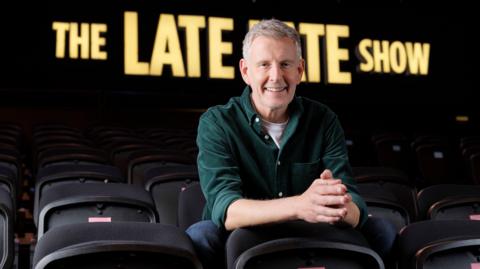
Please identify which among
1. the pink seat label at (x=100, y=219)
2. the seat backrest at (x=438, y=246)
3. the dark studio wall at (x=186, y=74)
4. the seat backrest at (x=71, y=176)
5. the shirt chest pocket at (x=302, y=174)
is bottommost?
the seat backrest at (x=438, y=246)

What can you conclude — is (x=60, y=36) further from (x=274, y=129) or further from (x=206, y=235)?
(x=206, y=235)

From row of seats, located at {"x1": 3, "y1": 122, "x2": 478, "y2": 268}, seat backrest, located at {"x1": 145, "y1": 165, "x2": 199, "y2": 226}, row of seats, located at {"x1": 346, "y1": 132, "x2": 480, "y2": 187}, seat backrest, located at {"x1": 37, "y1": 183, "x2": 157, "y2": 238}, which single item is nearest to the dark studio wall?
row of seats, located at {"x1": 346, "y1": 132, "x2": 480, "y2": 187}

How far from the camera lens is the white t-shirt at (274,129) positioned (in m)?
2.41

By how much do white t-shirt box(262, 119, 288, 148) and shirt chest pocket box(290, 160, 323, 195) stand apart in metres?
0.12

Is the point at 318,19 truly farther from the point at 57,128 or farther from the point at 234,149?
the point at 234,149

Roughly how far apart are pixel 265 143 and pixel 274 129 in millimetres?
92

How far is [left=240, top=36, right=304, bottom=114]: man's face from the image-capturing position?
2.27 metres

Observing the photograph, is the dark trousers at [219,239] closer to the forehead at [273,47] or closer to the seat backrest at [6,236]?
the forehead at [273,47]

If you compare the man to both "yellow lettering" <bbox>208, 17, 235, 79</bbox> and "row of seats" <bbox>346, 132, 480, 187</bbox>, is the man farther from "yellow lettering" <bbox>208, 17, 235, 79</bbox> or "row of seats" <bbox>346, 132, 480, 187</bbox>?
"yellow lettering" <bbox>208, 17, 235, 79</bbox>

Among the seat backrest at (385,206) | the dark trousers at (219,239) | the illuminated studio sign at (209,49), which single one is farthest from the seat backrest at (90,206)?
the illuminated studio sign at (209,49)

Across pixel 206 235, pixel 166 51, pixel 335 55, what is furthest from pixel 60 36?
pixel 206 235

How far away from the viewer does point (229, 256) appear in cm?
198

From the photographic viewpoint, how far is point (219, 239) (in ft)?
7.05

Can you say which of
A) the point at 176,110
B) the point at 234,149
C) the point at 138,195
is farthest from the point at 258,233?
the point at 176,110
